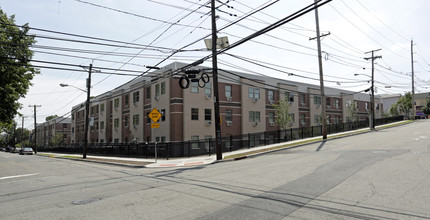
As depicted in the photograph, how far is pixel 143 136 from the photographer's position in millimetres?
35562

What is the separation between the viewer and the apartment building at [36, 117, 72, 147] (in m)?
72.6

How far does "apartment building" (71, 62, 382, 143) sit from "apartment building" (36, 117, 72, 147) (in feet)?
84.8

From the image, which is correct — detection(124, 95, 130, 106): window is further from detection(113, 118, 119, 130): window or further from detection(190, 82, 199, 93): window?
detection(190, 82, 199, 93): window

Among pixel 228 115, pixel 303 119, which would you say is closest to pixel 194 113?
pixel 228 115

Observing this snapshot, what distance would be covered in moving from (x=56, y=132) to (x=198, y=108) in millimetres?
62065

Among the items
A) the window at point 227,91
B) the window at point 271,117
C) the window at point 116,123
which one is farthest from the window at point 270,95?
the window at point 116,123

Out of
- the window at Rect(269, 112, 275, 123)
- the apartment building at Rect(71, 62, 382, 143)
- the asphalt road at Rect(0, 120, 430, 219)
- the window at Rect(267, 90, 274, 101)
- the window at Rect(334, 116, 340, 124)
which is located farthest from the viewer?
the window at Rect(334, 116, 340, 124)

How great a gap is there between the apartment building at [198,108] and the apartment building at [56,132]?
25.8 m

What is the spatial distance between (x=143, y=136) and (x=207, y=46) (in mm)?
20053

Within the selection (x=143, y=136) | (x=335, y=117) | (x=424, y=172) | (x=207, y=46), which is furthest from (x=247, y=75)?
(x=424, y=172)

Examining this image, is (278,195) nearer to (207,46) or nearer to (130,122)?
(207,46)

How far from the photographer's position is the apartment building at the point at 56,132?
238 ft

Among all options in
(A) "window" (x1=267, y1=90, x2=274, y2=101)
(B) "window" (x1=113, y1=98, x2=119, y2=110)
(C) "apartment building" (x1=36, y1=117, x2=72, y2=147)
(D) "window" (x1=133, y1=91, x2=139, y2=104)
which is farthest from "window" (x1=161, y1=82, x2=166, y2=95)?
(C) "apartment building" (x1=36, y1=117, x2=72, y2=147)

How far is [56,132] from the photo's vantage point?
76812mm
